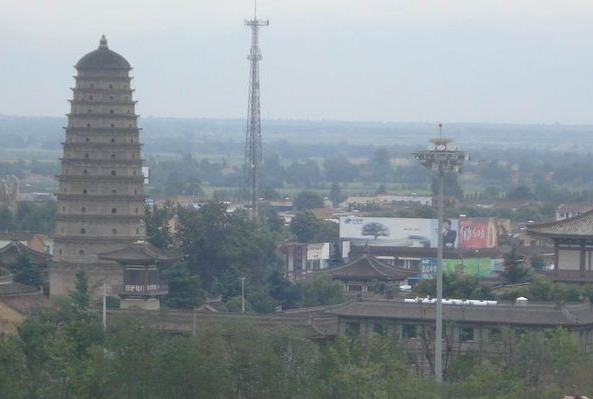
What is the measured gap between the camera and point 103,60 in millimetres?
75750

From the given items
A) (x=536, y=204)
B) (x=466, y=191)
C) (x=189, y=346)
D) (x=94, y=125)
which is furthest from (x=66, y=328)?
(x=466, y=191)

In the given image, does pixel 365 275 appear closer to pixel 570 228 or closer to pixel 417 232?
pixel 570 228

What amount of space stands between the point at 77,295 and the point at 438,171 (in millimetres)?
15001

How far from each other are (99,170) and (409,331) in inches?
893

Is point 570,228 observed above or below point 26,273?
above

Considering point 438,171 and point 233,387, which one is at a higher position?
point 438,171

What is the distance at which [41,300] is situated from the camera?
66.2m

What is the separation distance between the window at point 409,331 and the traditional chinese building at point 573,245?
21.8 feet

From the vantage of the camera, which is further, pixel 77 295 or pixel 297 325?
pixel 77 295

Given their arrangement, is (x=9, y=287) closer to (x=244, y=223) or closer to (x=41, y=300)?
(x=41, y=300)

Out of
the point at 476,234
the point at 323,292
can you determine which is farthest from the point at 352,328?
the point at 476,234

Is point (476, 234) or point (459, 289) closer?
point (459, 289)

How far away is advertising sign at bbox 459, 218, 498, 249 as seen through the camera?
96312 millimetres

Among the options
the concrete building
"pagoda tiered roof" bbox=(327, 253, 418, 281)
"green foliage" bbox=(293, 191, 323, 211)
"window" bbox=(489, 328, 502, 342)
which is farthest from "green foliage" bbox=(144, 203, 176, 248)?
"green foliage" bbox=(293, 191, 323, 211)
